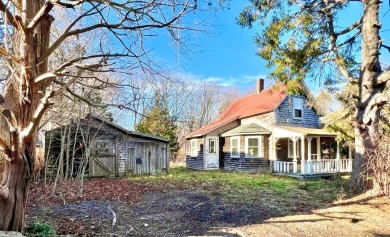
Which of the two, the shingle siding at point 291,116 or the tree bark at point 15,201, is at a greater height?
the shingle siding at point 291,116

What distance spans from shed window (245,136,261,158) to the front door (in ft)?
9.92

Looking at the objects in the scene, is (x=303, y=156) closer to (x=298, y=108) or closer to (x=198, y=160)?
(x=298, y=108)

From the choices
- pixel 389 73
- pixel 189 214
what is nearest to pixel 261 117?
pixel 389 73

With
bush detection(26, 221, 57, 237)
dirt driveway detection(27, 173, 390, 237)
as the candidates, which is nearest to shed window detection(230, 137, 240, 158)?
dirt driveway detection(27, 173, 390, 237)

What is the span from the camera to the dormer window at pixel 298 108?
19797mm

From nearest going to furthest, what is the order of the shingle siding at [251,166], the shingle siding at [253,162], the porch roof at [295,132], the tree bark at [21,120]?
the tree bark at [21,120] < the porch roof at [295,132] < the shingle siding at [251,166] < the shingle siding at [253,162]

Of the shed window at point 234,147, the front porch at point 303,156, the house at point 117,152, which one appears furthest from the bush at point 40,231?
the shed window at point 234,147

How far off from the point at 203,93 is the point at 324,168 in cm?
2268

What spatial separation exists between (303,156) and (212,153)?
7180 millimetres

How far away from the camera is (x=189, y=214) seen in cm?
693

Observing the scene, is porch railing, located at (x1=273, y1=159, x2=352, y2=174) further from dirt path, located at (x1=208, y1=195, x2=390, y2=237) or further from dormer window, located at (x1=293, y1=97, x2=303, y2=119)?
dirt path, located at (x1=208, y1=195, x2=390, y2=237)

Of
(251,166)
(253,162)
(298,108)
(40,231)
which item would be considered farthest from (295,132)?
(40,231)

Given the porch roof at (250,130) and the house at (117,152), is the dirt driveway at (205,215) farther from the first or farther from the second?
the porch roof at (250,130)

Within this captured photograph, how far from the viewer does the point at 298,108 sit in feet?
65.6
